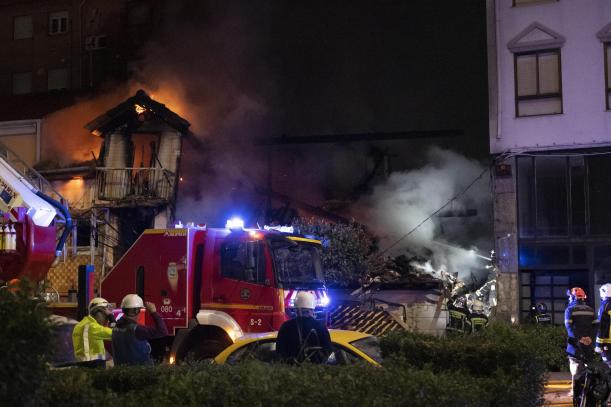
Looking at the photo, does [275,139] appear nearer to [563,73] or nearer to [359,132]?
[359,132]

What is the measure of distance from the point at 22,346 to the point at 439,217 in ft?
77.5

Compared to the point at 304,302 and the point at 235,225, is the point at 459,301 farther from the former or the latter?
the point at 304,302

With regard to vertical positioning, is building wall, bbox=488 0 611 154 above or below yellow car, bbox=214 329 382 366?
above

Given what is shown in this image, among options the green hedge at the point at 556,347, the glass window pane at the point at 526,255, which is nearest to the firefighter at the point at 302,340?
the green hedge at the point at 556,347

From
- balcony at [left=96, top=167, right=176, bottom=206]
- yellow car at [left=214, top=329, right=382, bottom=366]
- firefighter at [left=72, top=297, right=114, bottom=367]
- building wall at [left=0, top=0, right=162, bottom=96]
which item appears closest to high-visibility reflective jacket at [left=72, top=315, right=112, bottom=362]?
firefighter at [left=72, top=297, right=114, bottom=367]

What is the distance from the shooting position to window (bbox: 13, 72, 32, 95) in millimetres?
38156

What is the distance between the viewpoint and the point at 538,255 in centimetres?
2178

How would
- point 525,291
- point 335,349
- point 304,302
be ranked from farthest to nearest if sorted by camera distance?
point 525,291 → point 335,349 → point 304,302

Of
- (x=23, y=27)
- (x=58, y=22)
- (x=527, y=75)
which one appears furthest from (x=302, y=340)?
(x=23, y=27)

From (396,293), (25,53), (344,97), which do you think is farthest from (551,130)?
(25,53)

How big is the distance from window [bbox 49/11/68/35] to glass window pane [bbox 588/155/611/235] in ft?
83.5

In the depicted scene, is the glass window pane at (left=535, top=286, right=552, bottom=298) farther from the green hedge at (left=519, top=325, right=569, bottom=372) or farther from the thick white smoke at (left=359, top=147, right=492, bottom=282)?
the green hedge at (left=519, top=325, right=569, bottom=372)

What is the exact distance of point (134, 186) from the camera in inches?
1054

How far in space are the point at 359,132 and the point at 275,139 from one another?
9.96 feet
